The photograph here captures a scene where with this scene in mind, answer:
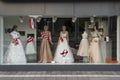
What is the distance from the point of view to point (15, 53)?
51.3ft

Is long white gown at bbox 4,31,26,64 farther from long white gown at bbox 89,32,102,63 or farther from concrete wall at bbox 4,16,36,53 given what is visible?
long white gown at bbox 89,32,102,63

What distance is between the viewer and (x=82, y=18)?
50.3 ft

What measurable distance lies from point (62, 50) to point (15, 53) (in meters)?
1.85

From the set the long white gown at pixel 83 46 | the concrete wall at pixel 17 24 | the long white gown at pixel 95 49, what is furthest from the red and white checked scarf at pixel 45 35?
the long white gown at pixel 95 49

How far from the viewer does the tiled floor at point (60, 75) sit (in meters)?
13.7

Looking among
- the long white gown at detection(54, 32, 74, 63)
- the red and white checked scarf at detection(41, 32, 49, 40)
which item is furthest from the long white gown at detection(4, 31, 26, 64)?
the long white gown at detection(54, 32, 74, 63)

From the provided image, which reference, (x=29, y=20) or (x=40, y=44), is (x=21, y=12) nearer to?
(x=29, y=20)

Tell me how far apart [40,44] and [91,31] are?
81.4 inches

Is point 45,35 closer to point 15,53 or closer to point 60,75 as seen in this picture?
point 15,53

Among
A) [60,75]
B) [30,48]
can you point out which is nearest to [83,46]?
[60,75]

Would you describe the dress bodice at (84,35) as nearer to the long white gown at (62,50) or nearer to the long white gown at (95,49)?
the long white gown at (95,49)

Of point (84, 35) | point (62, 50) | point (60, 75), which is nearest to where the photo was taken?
point (60, 75)

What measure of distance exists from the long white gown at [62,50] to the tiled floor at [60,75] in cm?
69

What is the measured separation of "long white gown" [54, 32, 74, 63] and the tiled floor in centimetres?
69
